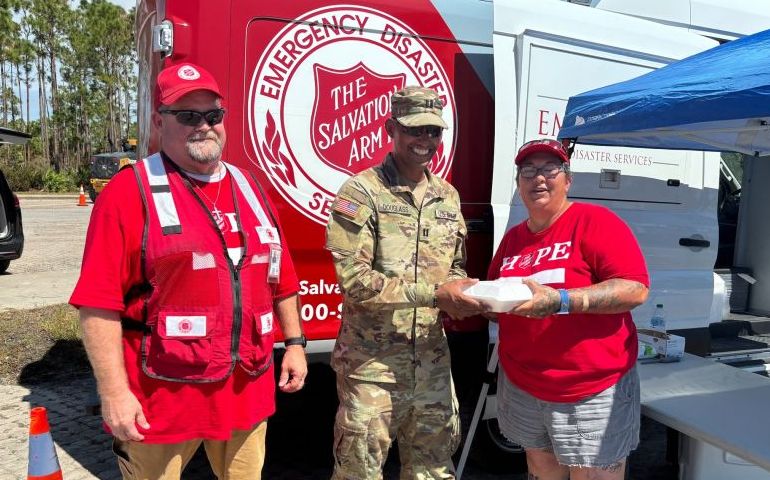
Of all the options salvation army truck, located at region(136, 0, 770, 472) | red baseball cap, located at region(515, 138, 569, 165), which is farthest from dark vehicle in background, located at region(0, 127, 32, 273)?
red baseball cap, located at region(515, 138, 569, 165)

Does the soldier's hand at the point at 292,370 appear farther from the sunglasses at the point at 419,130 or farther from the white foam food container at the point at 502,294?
the sunglasses at the point at 419,130

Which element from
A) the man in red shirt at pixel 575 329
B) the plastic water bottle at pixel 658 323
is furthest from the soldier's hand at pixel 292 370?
the plastic water bottle at pixel 658 323

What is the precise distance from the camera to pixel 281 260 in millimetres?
2039

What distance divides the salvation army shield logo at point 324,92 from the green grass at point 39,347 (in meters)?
3.33

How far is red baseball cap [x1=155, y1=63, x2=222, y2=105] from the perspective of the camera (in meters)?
1.80

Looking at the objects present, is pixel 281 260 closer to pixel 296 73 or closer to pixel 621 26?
pixel 296 73

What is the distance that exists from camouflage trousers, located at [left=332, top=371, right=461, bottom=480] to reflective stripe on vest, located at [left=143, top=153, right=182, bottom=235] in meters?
0.85

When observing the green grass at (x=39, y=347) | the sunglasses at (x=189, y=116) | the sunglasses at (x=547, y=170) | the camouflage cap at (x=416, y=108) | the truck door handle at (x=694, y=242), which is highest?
the camouflage cap at (x=416, y=108)

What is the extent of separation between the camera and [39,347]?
17.3 ft

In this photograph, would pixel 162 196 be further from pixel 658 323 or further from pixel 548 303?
pixel 658 323

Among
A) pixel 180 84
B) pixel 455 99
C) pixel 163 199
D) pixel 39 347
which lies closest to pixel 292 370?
pixel 163 199

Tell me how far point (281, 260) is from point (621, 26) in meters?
2.33

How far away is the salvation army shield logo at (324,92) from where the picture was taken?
2.55m

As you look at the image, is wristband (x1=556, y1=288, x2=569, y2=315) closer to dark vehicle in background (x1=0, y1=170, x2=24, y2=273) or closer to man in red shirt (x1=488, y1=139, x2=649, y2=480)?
man in red shirt (x1=488, y1=139, x2=649, y2=480)
